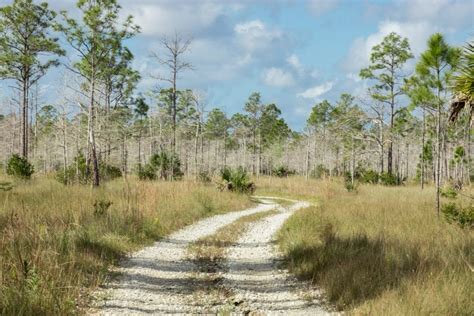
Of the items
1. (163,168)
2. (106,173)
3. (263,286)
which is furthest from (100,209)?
(163,168)

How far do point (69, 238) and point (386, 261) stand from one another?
17.5 feet

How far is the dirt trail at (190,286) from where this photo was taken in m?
5.17

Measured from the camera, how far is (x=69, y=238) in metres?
6.98

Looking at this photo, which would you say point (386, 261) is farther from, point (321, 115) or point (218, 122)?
point (218, 122)

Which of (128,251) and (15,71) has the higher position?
(15,71)

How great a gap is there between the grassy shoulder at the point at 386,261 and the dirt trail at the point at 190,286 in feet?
1.55

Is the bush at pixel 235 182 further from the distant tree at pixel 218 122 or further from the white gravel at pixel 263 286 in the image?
the distant tree at pixel 218 122

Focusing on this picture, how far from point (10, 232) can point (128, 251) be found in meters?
2.84

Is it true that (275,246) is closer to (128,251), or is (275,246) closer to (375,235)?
(375,235)

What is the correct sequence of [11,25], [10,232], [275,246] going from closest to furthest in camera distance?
[10,232] < [275,246] < [11,25]

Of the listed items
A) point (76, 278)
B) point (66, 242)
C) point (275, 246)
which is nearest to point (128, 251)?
point (66, 242)

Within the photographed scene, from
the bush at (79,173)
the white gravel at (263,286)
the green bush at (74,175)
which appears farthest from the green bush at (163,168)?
the white gravel at (263,286)

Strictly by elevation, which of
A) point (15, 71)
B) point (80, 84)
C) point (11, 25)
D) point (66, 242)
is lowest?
point (66, 242)

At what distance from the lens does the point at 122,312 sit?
193 inches
